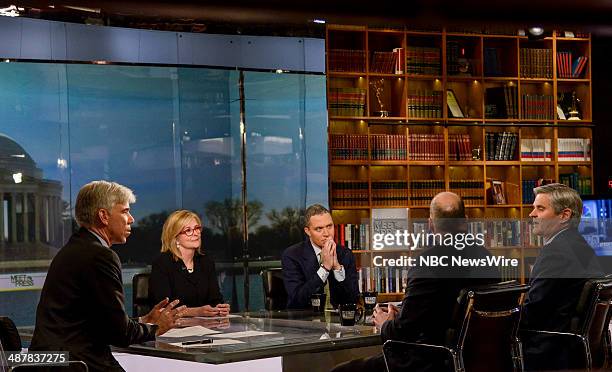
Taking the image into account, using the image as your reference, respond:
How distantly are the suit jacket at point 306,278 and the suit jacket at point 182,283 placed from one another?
388mm

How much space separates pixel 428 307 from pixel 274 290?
1588 mm

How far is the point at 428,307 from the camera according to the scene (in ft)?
11.1

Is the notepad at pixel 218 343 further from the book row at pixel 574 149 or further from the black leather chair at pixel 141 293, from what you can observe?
the book row at pixel 574 149

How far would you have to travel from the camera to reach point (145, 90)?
21.6 ft

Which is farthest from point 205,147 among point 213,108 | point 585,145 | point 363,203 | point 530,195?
point 585,145

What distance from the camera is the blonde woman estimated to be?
4.42 m

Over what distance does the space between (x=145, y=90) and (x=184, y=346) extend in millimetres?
3871

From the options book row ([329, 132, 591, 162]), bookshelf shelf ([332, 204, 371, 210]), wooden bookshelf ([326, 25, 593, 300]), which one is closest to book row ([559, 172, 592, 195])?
wooden bookshelf ([326, 25, 593, 300])

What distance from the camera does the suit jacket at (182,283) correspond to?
4.40 m

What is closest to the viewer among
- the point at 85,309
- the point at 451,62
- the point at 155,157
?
the point at 85,309

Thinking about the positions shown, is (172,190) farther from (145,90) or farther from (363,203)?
(363,203)

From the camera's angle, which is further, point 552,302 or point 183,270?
point 183,270

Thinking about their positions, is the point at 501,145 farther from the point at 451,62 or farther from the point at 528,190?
the point at 451,62

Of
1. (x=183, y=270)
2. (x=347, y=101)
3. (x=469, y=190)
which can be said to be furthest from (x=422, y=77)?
(x=183, y=270)
